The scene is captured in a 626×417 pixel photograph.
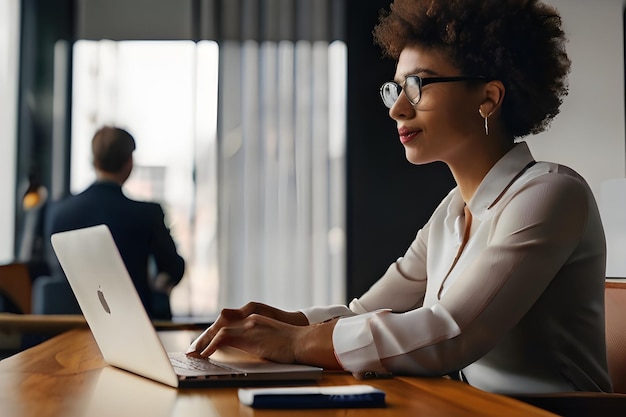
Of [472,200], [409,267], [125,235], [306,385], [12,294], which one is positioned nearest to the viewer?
[306,385]

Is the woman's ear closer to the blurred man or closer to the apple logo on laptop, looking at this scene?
the apple logo on laptop

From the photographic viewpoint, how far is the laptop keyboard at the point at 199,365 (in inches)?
45.9

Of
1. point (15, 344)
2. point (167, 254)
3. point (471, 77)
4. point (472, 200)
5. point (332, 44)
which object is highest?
point (332, 44)

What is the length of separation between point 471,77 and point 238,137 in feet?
9.59

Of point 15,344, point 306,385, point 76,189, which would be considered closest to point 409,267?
point 306,385

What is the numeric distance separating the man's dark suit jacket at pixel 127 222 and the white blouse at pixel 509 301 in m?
1.95

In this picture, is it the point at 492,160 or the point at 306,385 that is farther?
the point at 492,160

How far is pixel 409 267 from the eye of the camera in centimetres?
189

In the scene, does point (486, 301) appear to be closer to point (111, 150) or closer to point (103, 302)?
point (103, 302)

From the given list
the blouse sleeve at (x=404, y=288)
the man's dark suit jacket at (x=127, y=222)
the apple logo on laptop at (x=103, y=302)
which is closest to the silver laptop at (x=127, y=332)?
the apple logo on laptop at (x=103, y=302)

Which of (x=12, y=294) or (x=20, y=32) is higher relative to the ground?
(x=20, y=32)

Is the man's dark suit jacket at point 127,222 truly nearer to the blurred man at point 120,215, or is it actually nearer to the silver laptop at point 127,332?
the blurred man at point 120,215

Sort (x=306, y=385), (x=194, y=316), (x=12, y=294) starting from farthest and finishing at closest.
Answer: (x=194, y=316)
(x=12, y=294)
(x=306, y=385)

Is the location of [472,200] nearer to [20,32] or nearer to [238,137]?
[238,137]
